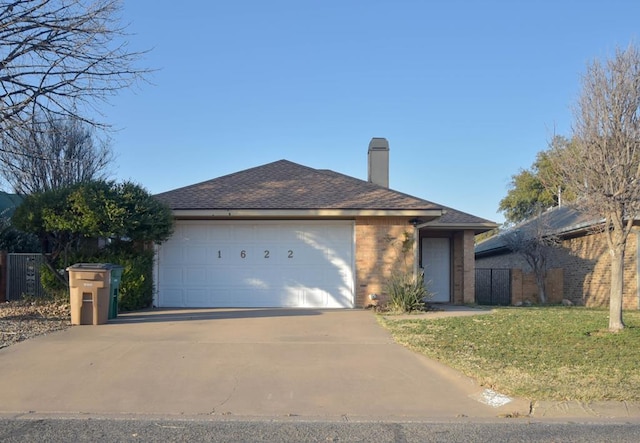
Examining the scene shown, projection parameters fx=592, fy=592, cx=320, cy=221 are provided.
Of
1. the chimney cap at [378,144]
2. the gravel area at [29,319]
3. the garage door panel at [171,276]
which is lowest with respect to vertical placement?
the gravel area at [29,319]

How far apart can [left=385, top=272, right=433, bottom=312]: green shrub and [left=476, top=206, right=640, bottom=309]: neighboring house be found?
6921 mm

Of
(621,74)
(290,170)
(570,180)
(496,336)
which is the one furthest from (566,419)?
(290,170)

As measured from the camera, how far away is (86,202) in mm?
→ 12844

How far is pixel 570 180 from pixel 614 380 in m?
4.74

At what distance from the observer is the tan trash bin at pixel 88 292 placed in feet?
38.0

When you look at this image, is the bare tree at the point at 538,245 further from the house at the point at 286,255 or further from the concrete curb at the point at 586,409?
the concrete curb at the point at 586,409

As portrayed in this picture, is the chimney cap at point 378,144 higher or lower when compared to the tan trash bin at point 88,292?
higher

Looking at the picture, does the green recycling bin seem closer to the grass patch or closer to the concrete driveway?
the concrete driveway

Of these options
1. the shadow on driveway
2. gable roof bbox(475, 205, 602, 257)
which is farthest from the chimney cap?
the shadow on driveway

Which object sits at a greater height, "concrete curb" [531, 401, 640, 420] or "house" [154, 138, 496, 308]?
"house" [154, 138, 496, 308]

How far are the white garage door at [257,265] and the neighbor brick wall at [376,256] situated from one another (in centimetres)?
25

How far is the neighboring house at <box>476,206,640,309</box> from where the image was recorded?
61.7 feet

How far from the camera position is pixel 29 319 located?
40.1ft

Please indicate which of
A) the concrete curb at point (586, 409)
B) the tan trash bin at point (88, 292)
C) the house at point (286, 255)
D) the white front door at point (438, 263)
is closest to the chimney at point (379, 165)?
the white front door at point (438, 263)
